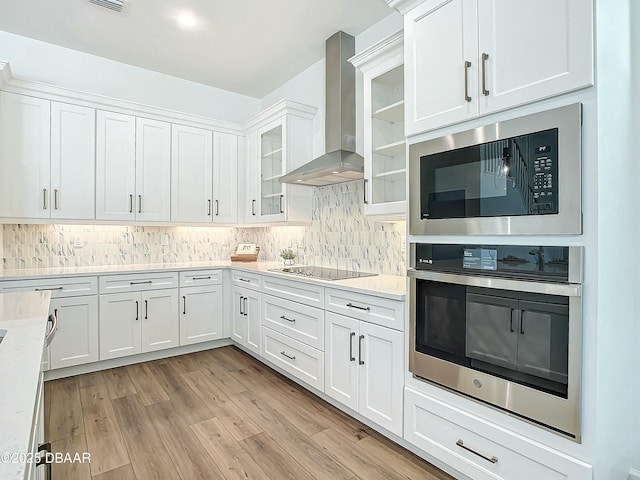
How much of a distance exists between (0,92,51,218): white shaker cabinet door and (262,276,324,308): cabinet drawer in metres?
2.06

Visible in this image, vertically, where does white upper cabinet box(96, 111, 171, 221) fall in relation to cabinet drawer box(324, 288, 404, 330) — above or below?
above

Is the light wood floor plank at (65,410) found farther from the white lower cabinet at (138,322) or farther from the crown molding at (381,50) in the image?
the crown molding at (381,50)

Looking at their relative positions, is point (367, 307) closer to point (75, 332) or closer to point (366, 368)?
point (366, 368)

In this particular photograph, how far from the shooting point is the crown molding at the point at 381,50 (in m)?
2.33

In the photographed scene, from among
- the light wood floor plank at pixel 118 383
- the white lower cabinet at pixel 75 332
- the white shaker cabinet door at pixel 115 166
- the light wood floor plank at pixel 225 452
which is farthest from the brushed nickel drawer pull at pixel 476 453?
the white shaker cabinet door at pixel 115 166

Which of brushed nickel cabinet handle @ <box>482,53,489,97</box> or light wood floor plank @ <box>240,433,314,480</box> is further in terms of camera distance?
light wood floor plank @ <box>240,433,314,480</box>

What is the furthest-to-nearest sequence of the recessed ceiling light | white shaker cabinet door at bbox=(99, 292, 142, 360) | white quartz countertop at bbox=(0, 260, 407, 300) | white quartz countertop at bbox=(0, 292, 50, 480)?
1. white shaker cabinet door at bbox=(99, 292, 142, 360)
2. the recessed ceiling light
3. white quartz countertop at bbox=(0, 260, 407, 300)
4. white quartz countertop at bbox=(0, 292, 50, 480)

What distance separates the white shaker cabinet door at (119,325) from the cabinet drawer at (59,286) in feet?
0.48

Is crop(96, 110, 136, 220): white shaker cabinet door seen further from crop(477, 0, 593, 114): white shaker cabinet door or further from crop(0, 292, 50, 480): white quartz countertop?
crop(477, 0, 593, 114): white shaker cabinet door

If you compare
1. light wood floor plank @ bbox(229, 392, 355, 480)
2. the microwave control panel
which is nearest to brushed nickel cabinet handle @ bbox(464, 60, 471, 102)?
the microwave control panel

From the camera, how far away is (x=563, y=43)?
137 cm

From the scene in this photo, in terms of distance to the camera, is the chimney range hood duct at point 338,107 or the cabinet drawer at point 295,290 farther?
the chimney range hood duct at point 338,107

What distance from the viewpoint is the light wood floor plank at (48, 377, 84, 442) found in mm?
2301

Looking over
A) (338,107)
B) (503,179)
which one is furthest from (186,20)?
(503,179)
